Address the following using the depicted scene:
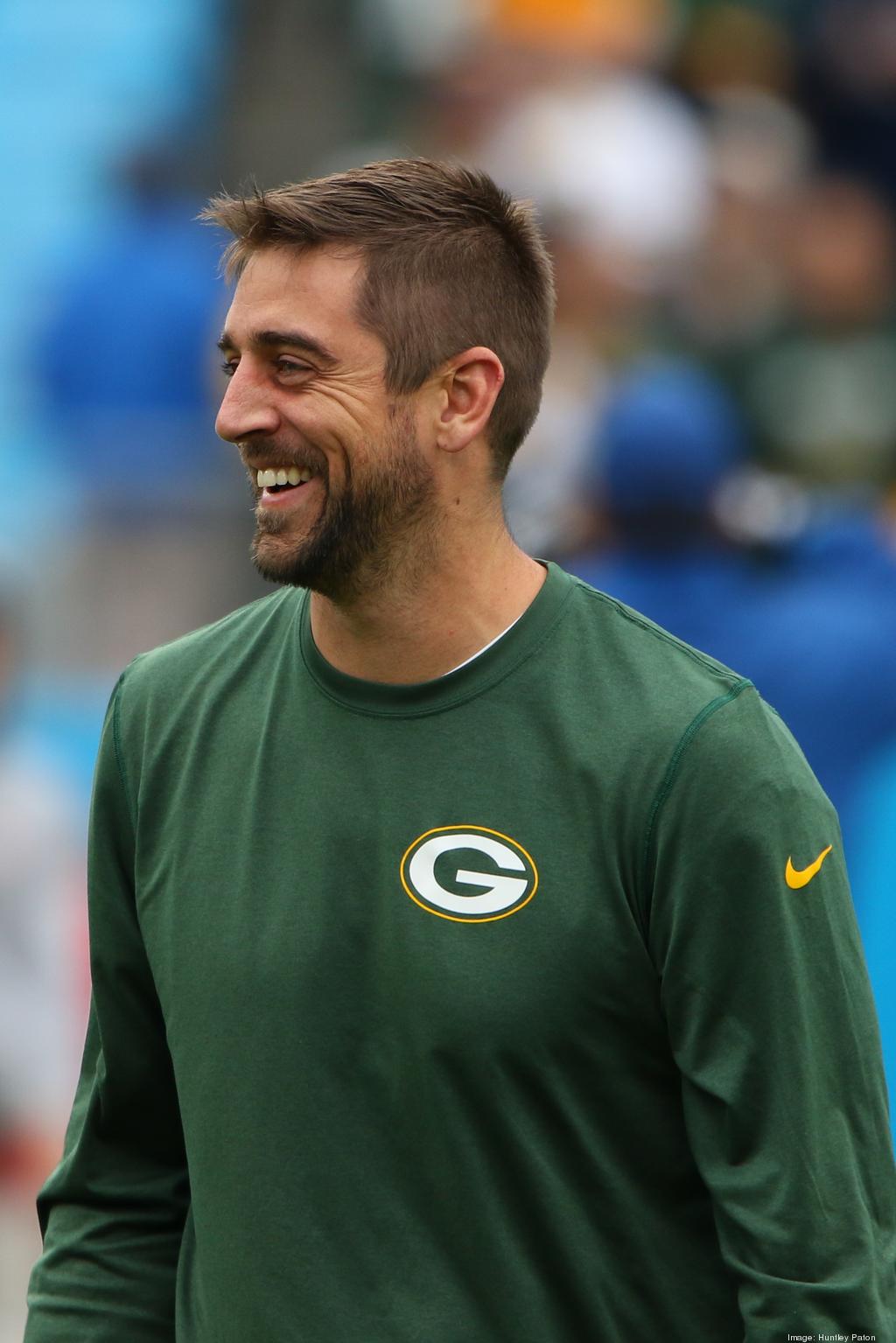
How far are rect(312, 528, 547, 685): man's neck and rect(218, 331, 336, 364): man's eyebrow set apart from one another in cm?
28

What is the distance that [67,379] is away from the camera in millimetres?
7797

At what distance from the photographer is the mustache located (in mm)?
2414

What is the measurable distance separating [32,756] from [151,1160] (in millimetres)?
3735

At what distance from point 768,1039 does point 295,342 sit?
0.95 meters

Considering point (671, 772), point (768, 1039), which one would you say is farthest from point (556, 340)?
point (768, 1039)

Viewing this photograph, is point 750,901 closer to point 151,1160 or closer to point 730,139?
point 151,1160

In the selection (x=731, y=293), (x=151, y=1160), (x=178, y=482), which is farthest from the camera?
(x=731, y=293)

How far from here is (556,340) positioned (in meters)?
7.16

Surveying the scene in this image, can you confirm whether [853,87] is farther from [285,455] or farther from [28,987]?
[285,455]

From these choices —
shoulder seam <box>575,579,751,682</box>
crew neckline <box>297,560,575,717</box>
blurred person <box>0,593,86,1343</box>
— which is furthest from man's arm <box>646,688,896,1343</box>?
blurred person <box>0,593,86,1343</box>

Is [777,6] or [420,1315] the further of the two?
[777,6]

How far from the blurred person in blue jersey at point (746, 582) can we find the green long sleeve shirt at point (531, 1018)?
2.21 m

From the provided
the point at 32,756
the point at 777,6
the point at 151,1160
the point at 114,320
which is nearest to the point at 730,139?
the point at 777,6

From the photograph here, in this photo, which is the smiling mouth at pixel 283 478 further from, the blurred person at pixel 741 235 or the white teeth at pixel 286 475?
the blurred person at pixel 741 235
